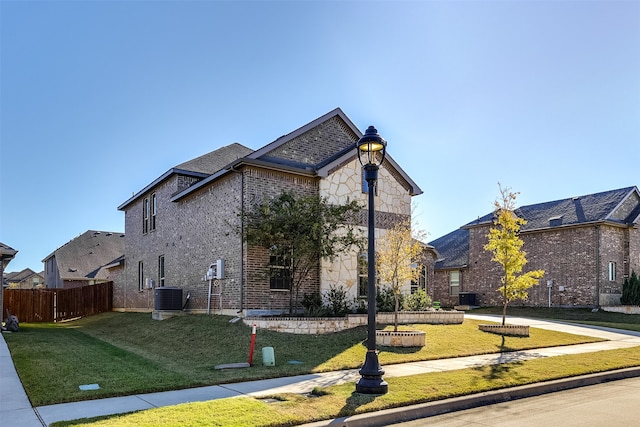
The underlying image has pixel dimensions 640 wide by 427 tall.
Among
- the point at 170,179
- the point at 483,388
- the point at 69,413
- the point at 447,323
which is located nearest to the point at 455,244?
the point at 447,323

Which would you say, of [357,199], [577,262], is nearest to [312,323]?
[357,199]

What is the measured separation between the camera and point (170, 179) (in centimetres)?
2216

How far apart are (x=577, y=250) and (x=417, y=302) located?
15.5m

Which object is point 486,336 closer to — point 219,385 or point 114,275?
point 219,385

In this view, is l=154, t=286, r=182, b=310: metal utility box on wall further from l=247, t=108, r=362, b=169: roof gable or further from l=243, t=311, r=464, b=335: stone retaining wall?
l=247, t=108, r=362, b=169: roof gable

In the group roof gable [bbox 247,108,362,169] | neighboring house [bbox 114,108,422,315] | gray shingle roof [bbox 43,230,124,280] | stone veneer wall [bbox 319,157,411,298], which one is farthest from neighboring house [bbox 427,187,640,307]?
gray shingle roof [bbox 43,230,124,280]

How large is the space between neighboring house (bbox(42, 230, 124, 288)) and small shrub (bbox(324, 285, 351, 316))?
26.5 metres

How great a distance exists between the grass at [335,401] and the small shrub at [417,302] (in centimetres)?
732

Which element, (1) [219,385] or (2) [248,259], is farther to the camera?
(2) [248,259]

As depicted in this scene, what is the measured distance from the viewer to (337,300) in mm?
Result: 17297

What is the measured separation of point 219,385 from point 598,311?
83.3 ft

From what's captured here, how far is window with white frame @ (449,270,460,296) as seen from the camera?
36281 mm

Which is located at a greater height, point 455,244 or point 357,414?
point 455,244

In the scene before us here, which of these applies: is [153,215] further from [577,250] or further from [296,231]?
[577,250]
